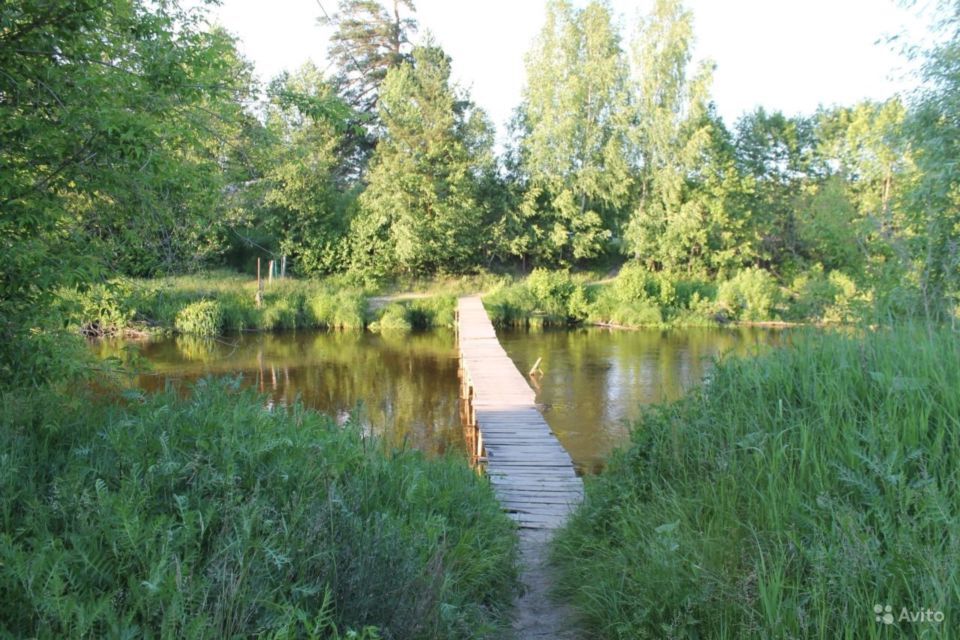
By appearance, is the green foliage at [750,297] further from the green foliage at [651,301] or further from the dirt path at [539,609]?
the dirt path at [539,609]

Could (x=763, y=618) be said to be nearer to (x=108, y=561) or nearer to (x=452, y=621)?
(x=452, y=621)

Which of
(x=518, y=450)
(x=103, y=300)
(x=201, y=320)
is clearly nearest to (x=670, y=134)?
(x=201, y=320)

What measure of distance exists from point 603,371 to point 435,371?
4.01 meters

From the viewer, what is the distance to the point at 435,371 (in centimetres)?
1741

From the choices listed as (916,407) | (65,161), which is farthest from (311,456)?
(916,407)

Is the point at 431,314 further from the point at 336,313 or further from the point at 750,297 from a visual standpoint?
the point at 750,297

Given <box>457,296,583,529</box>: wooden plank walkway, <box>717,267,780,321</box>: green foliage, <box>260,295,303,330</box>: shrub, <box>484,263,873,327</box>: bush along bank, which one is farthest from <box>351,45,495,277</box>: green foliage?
<box>457,296,583,529</box>: wooden plank walkway

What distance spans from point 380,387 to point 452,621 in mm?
13010

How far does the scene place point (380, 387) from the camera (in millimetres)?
15508

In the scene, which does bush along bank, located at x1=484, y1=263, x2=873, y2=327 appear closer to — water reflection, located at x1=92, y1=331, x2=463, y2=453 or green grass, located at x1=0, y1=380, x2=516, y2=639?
water reflection, located at x1=92, y1=331, x2=463, y2=453

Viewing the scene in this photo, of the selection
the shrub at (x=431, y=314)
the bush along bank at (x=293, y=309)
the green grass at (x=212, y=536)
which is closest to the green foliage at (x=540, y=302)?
the shrub at (x=431, y=314)

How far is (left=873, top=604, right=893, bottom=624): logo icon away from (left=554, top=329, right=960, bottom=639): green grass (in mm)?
21

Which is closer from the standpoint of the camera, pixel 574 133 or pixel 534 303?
pixel 534 303

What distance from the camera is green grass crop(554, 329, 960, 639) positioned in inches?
92.9
